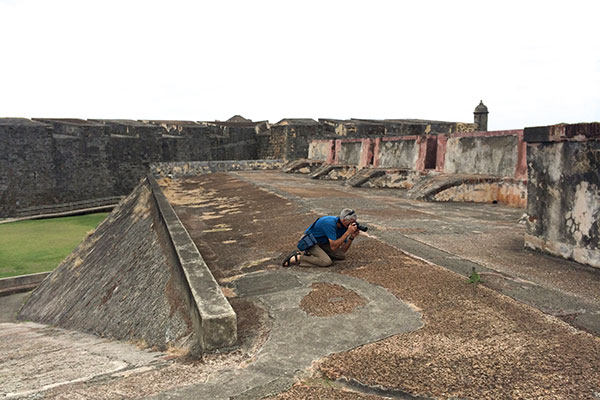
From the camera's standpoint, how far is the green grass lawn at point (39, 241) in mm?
11141

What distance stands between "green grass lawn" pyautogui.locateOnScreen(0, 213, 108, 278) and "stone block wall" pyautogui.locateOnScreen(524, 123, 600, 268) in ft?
34.7

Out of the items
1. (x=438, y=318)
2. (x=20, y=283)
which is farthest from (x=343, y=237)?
(x=20, y=283)

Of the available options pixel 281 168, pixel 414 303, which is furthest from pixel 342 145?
pixel 414 303

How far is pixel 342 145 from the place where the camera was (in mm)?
15766

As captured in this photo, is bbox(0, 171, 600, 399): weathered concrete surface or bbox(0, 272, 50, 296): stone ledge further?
bbox(0, 272, 50, 296): stone ledge

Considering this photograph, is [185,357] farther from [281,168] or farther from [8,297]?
[281,168]

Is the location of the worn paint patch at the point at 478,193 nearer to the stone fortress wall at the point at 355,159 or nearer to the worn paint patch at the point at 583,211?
the stone fortress wall at the point at 355,159

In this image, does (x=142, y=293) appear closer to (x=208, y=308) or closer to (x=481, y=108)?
(x=208, y=308)

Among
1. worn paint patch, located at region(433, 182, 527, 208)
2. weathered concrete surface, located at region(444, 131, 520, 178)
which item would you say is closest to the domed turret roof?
weathered concrete surface, located at region(444, 131, 520, 178)

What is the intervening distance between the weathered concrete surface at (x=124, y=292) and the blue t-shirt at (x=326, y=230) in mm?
1231

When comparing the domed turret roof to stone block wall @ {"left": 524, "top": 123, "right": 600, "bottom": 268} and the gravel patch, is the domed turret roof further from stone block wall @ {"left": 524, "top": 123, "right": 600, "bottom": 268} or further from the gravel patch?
the gravel patch

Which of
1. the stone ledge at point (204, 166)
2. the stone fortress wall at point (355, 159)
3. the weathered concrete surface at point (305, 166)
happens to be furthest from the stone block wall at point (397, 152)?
the stone ledge at point (204, 166)

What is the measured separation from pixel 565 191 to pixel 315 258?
2.28m

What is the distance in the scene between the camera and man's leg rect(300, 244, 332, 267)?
3.96 meters
